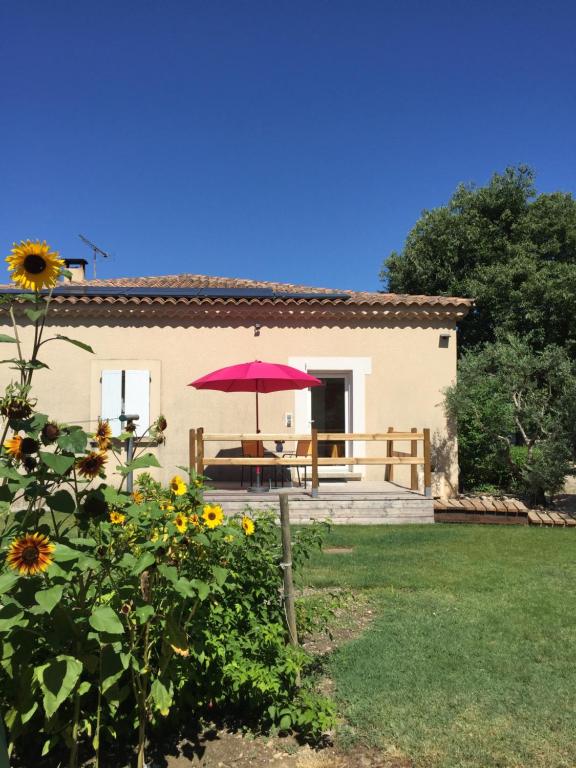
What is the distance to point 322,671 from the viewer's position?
123 inches

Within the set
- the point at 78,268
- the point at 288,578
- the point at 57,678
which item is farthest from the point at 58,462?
the point at 78,268

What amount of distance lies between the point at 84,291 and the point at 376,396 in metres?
5.67

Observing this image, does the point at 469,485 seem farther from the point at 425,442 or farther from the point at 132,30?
the point at 132,30

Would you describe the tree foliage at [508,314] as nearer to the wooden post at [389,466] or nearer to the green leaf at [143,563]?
the wooden post at [389,466]

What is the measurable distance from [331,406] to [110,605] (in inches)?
320

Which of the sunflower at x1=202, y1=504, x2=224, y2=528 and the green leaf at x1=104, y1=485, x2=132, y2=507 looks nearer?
the green leaf at x1=104, y1=485, x2=132, y2=507

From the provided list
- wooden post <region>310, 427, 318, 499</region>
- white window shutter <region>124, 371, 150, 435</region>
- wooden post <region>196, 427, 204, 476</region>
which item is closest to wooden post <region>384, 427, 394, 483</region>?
wooden post <region>310, 427, 318, 499</region>

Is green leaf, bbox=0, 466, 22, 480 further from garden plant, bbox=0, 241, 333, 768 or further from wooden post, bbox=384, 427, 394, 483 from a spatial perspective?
wooden post, bbox=384, 427, 394, 483

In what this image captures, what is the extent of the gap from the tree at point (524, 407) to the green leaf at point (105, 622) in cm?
797

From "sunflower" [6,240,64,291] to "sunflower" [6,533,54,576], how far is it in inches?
35.2

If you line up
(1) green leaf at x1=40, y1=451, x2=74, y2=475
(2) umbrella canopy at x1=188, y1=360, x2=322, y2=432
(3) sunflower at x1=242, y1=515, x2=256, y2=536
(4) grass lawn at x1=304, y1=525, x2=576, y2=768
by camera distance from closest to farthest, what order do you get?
(1) green leaf at x1=40, y1=451, x2=74, y2=475, (4) grass lawn at x1=304, y1=525, x2=576, y2=768, (3) sunflower at x1=242, y1=515, x2=256, y2=536, (2) umbrella canopy at x1=188, y1=360, x2=322, y2=432

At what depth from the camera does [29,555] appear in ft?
5.49

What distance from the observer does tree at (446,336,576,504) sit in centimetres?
838

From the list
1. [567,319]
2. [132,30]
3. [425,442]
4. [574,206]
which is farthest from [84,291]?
[574,206]
